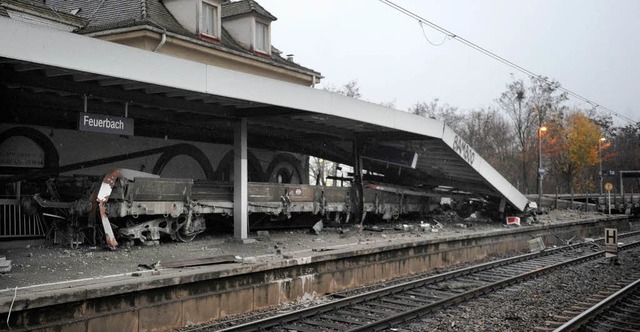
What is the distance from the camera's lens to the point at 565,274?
46.6 feet

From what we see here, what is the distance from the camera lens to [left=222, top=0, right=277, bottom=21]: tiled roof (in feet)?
67.7

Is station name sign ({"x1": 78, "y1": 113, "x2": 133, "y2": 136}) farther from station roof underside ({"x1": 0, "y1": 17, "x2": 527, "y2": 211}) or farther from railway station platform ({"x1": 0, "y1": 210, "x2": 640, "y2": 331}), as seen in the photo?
railway station platform ({"x1": 0, "y1": 210, "x2": 640, "y2": 331})

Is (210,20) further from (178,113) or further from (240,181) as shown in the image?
(240,181)

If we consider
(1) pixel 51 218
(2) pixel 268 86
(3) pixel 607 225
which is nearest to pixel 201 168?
(1) pixel 51 218

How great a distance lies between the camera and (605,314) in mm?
9719

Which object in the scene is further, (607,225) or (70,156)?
(607,225)

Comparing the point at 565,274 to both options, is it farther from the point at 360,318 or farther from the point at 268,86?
the point at 268,86

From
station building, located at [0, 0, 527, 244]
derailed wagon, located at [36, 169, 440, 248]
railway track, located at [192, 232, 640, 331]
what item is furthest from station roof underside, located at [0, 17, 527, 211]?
railway track, located at [192, 232, 640, 331]

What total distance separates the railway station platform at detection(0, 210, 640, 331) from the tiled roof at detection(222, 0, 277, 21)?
8859mm

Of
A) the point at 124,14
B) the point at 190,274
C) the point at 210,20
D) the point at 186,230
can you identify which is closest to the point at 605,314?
the point at 190,274

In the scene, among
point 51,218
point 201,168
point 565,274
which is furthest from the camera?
point 201,168

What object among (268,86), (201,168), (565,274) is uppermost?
(268,86)

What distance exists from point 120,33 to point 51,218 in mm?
6608

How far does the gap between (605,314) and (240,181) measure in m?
8.37
